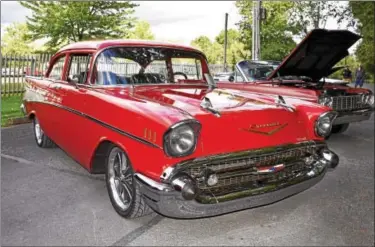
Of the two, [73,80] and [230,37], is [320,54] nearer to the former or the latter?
[230,37]

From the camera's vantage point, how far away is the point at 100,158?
1.85 metres

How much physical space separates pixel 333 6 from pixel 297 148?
0.64 m

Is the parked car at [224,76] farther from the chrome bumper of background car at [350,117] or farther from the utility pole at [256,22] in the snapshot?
the chrome bumper of background car at [350,117]

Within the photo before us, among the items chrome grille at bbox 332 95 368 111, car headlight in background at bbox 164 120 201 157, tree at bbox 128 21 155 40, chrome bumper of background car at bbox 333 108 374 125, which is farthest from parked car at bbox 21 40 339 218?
chrome bumper of background car at bbox 333 108 374 125

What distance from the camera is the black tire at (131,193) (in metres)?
1.60

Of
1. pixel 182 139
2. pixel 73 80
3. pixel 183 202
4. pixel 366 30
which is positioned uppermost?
pixel 366 30

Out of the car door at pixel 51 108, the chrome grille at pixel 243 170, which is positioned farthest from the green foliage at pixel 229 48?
the car door at pixel 51 108

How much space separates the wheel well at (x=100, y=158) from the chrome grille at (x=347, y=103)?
189cm

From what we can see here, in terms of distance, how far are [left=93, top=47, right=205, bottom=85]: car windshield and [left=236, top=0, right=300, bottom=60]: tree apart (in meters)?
0.43

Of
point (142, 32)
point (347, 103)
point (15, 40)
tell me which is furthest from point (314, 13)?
point (347, 103)

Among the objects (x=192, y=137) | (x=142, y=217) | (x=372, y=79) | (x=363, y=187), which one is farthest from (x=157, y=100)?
(x=363, y=187)

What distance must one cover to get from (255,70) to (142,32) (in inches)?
17.8

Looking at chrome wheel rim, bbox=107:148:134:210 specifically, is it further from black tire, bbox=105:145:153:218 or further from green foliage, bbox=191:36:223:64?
green foliage, bbox=191:36:223:64

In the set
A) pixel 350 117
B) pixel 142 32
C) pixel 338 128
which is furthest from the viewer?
pixel 338 128
